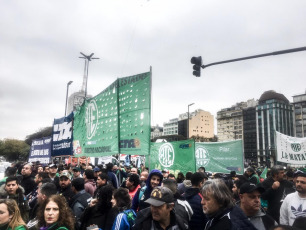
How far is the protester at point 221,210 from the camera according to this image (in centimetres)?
242

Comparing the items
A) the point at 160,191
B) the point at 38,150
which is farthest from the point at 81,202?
the point at 38,150

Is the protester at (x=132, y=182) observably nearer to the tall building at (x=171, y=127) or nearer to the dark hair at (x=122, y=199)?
the dark hair at (x=122, y=199)

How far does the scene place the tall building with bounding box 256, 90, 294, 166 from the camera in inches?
4818

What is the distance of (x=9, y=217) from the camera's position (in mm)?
3219

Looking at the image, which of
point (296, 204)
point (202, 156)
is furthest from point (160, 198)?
point (202, 156)

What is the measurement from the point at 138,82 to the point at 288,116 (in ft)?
448

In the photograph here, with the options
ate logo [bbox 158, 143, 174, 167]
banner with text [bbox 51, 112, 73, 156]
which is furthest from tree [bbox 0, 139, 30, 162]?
ate logo [bbox 158, 143, 174, 167]

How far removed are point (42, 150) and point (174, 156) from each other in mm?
10658

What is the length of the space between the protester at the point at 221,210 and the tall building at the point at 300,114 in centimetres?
12691

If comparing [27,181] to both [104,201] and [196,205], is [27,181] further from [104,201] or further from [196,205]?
[196,205]

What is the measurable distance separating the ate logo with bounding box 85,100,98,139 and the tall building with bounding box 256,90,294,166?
12028cm

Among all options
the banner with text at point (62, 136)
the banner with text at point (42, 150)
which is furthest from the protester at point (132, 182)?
the banner with text at point (42, 150)

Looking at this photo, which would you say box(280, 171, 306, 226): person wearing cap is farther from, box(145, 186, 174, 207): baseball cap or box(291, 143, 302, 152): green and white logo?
box(291, 143, 302, 152): green and white logo

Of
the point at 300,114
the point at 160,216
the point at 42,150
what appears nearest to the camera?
the point at 160,216
